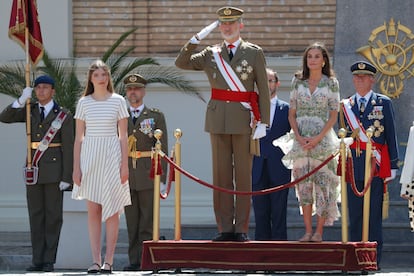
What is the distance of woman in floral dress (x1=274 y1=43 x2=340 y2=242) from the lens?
11.1m

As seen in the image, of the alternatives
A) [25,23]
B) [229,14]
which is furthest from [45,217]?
[229,14]

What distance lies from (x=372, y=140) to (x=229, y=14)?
2.13 metres

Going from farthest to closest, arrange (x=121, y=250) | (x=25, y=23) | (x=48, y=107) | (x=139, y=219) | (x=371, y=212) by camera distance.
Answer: (x=121, y=250), (x=25, y=23), (x=139, y=219), (x=48, y=107), (x=371, y=212)

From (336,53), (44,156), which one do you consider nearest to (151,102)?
(336,53)

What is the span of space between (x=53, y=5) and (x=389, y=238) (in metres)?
4.88

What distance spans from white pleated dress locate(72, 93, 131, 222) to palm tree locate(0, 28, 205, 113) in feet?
12.8

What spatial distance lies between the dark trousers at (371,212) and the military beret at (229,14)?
210cm

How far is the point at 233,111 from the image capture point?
1088 centimetres

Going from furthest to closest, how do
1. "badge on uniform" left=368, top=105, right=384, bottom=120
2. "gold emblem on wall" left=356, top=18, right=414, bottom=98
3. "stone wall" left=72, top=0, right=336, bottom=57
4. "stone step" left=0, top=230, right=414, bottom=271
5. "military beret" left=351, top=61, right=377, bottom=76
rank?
"stone wall" left=72, top=0, right=336, bottom=57 < "gold emblem on wall" left=356, top=18, right=414, bottom=98 < "stone step" left=0, top=230, right=414, bottom=271 < "badge on uniform" left=368, top=105, right=384, bottom=120 < "military beret" left=351, top=61, right=377, bottom=76

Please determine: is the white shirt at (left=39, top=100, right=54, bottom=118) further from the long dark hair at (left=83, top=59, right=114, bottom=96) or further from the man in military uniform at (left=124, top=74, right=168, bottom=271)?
the long dark hair at (left=83, top=59, right=114, bottom=96)

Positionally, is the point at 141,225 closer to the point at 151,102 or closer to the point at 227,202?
the point at 227,202

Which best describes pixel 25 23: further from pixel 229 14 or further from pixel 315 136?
pixel 315 136

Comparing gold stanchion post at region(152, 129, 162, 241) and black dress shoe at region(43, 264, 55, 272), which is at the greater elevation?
gold stanchion post at region(152, 129, 162, 241)

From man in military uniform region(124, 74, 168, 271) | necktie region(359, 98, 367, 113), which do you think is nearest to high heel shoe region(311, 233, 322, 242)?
necktie region(359, 98, 367, 113)
